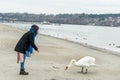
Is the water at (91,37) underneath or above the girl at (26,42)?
underneath

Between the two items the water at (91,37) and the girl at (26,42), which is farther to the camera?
the water at (91,37)

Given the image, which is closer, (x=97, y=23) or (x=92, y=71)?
(x=92, y=71)

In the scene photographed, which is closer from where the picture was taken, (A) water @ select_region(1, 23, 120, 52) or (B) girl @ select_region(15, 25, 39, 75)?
(B) girl @ select_region(15, 25, 39, 75)

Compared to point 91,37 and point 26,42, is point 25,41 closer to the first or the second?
point 26,42

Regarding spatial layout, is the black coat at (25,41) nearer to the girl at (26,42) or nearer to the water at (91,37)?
the girl at (26,42)

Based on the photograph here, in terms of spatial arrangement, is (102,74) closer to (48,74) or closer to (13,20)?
(48,74)

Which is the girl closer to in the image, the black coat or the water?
the black coat

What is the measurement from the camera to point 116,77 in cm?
1574

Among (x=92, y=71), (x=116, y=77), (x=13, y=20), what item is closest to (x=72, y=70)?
(x=92, y=71)

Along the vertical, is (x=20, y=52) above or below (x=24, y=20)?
above

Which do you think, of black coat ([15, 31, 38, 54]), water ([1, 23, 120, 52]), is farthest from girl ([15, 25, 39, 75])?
water ([1, 23, 120, 52])

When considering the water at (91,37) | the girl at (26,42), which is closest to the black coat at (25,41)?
the girl at (26,42)

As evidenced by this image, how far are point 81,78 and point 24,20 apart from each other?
184183mm

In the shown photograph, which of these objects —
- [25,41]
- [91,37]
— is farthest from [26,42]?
[91,37]
